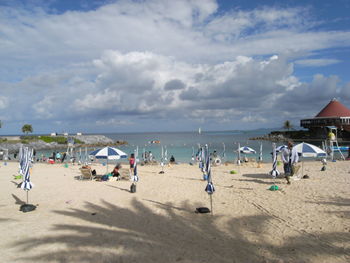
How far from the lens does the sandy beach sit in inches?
207

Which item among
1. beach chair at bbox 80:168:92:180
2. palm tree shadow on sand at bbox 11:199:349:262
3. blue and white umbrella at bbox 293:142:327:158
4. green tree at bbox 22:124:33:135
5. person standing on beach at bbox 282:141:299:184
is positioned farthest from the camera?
green tree at bbox 22:124:33:135

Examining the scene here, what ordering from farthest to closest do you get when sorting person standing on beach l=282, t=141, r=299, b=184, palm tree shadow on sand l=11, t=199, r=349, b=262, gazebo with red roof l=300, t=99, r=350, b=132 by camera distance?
1. gazebo with red roof l=300, t=99, r=350, b=132
2. person standing on beach l=282, t=141, r=299, b=184
3. palm tree shadow on sand l=11, t=199, r=349, b=262

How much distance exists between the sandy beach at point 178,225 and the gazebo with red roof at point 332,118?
44570 millimetres

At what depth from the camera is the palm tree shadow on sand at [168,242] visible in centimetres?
514

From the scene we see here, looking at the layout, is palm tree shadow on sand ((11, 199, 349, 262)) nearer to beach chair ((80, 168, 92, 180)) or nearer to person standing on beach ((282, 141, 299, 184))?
person standing on beach ((282, 141, 299, 184))

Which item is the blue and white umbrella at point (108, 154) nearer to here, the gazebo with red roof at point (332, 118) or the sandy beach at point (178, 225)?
the sandy beach at point (178, 225)

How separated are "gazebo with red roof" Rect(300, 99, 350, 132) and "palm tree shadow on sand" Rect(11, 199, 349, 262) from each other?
50.4m

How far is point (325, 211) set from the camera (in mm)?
7824

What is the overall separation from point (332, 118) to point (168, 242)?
54.0m

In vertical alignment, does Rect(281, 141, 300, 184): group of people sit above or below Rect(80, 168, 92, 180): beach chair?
above

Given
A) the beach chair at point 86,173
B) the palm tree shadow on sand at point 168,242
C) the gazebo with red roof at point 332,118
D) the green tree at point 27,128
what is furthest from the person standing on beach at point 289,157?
the green tree at point 27,128

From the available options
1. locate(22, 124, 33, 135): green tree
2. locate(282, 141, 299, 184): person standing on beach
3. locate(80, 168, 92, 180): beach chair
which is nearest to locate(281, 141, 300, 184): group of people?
locate(282, 141, 299, 184): person standing on beach

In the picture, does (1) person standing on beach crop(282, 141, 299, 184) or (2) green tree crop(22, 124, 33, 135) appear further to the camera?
(2) green tree crop(22, 124, 33, 135)

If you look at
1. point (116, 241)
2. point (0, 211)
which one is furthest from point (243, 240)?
point (0, 211)
